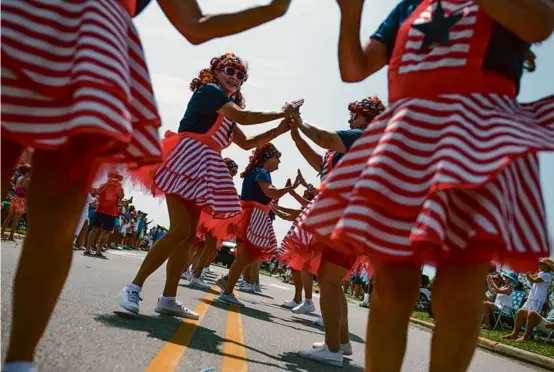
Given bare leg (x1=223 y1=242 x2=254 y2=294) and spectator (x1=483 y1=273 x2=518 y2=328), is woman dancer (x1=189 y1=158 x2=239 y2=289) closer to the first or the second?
bare leg (x1=223 y1=242 x2=254 y2=294)

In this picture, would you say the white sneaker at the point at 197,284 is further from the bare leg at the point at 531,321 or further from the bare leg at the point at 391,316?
the bare leg at the point at 391,316

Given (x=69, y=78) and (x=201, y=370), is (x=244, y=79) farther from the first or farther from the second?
(x=69, y=78)

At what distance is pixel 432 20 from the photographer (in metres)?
2.04

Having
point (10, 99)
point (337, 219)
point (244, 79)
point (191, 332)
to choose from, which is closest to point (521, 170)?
point (337, 219)

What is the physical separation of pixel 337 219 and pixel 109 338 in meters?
1.58

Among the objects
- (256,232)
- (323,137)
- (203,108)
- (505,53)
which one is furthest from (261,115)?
(256,232)

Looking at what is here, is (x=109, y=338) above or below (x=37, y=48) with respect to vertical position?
below

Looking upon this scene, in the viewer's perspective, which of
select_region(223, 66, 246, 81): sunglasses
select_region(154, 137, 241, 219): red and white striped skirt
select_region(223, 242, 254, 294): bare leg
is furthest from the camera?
select_region(223, 242, 254, 294): bare leg

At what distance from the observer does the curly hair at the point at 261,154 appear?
8.37 meters

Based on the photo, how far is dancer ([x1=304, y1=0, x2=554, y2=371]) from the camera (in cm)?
169

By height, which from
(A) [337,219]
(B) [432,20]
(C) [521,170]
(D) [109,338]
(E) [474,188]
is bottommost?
(D) [109,338]

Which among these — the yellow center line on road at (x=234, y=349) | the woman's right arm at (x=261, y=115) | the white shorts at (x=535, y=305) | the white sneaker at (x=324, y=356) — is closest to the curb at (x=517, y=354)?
the white shorts at (x=535, y=305)

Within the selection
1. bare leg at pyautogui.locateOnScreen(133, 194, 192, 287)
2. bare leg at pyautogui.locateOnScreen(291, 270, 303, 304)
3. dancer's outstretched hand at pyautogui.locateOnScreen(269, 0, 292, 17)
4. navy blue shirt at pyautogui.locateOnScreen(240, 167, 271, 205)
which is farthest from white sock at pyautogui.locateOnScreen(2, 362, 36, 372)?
bare leg at pyautogui.locateOnScreen(291, 270, 303, 304)

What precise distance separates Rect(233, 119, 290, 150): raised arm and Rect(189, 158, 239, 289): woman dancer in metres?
0.24
